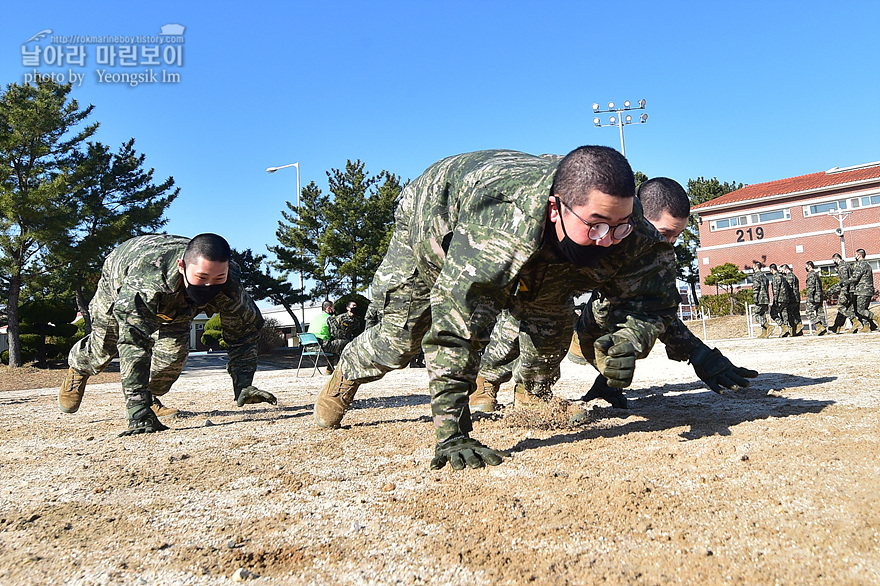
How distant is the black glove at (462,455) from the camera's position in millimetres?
2656

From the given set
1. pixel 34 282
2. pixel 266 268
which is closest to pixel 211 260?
pixel 34 282

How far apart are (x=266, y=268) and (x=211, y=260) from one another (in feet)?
76.1

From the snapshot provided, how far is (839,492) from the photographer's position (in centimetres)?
201

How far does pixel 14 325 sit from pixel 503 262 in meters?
17.3

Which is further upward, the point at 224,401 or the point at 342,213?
the point at 342,213

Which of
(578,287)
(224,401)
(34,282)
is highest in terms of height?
(34,282)

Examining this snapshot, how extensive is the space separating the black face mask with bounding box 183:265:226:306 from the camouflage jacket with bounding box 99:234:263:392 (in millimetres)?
78

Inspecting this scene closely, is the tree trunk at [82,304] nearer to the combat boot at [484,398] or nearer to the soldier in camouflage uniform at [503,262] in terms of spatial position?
the combat boot at [484,398]

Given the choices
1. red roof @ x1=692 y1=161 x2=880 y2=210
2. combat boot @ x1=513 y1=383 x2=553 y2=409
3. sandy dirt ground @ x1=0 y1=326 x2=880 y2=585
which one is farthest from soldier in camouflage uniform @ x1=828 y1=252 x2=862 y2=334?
red roof @ x1=692 y1=161 x2=880 y2=210

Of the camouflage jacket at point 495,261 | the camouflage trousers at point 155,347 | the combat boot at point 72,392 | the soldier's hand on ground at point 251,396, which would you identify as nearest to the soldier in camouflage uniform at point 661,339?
the camouflage jacket at point 495,261

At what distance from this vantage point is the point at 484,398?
4410 mm

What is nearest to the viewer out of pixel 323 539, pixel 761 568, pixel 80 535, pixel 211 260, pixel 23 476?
pixel 761 568

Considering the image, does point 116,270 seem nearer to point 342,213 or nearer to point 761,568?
point 761,568

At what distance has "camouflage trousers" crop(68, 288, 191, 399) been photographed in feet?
16.8
